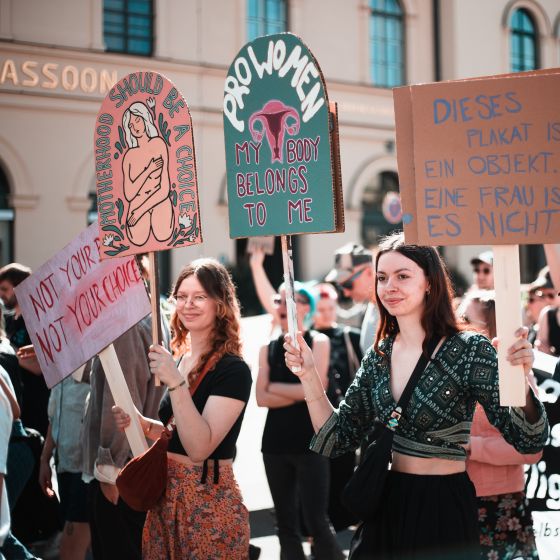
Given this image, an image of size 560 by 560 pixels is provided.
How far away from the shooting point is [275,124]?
3096mm

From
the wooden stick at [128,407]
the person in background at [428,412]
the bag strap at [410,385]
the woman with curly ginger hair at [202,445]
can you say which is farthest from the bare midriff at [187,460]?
the bag strap at [410,385]

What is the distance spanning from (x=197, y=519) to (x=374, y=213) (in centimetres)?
1630

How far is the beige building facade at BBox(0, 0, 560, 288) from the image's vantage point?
1503 cm

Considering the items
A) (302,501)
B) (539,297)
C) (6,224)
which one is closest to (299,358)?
(302,501)

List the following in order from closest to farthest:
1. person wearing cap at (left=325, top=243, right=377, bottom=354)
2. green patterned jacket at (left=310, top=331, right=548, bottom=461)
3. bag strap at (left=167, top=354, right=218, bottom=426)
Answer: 1. green patterned jacket at (left=310, top=331, right=548, bottom=461)
2. bag strap at (left=167, top=354, right=218, bottom=426)
3. person wearing cap at (left=325, top=243, right=377, bottom=354)

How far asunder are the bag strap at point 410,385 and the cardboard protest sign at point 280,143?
1.75 ft

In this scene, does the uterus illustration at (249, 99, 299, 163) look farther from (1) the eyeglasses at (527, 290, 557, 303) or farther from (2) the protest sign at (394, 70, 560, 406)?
(1) the eyeglasses at (527, 290, 557, 303)

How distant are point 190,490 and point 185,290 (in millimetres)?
799

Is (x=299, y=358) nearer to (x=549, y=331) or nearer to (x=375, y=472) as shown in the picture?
(x=375, y=472)

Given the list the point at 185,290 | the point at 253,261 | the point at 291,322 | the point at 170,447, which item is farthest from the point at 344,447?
the point at 253,261

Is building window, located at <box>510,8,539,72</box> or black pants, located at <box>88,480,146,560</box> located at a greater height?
building window, located at <box>510,8,539,72</box>

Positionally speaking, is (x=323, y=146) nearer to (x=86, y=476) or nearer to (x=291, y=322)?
(x=291, y=322)

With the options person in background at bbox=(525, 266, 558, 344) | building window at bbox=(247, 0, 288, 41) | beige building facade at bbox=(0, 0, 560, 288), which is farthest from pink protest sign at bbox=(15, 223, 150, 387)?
building window at bbox=(247, 0, 288, 41)

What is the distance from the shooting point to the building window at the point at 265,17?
17.6 m
